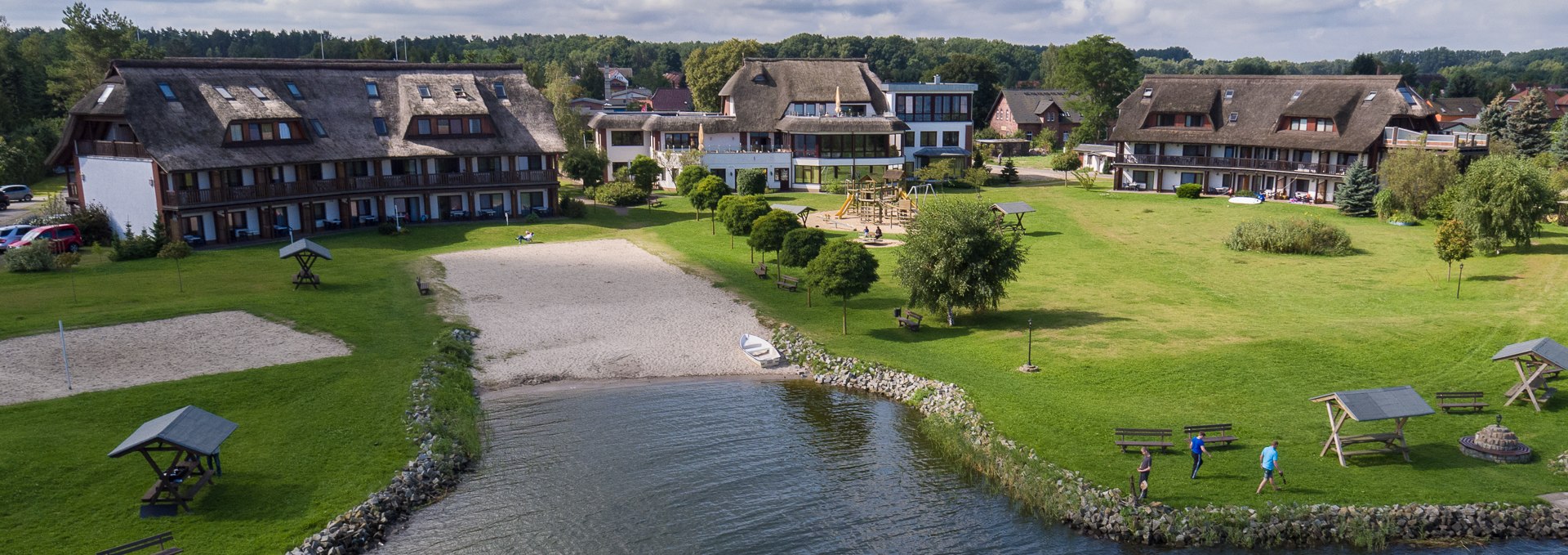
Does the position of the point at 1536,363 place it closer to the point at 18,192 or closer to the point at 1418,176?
the point at 1418,176

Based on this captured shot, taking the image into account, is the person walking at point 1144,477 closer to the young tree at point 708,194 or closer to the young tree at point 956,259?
the young tree at point 956,259

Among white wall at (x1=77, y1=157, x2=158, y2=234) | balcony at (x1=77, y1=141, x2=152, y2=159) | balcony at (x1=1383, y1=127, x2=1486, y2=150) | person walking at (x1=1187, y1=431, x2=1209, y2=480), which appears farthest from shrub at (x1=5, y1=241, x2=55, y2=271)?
balcony at (x1=1383, y1=127, x2=1486, y2=150)

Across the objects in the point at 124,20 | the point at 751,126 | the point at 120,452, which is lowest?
the point at 120,452

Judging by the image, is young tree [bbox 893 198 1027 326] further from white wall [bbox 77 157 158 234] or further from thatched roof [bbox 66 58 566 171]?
white wall [bbox 77 157 158 234]

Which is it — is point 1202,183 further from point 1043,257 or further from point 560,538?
point 560,538

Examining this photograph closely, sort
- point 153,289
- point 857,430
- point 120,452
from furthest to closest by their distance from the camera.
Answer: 1. point 153,289
2. point 857,430
3. point 120,452

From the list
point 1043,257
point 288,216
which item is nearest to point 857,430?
point 1043,257
